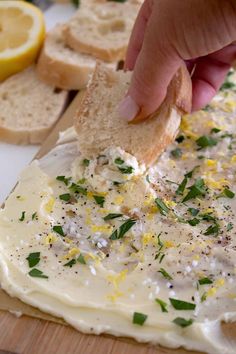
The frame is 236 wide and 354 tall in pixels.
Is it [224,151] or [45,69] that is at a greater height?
[224,151]

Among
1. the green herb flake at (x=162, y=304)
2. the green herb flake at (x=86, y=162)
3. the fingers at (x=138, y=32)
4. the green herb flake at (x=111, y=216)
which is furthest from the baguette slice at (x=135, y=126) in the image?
the green herb flake at (x=162, y=304)

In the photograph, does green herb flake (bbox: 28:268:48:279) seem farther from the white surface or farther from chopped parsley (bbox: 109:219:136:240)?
the white surface

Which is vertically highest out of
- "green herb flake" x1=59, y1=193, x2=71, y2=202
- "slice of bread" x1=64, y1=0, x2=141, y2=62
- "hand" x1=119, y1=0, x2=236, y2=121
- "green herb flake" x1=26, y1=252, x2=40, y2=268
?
"hand" x1=119, y1=0, x2=236, y2=121

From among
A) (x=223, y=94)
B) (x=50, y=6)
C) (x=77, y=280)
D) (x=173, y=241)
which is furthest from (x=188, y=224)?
(x=50, y=6)

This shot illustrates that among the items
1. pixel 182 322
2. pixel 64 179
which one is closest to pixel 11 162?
pixel 64 179

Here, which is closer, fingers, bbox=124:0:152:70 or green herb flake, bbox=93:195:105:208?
green herb flake, bbox=93:195:105:208

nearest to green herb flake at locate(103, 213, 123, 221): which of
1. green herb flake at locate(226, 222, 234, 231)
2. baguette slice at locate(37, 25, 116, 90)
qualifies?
green herb flake at locate(226, 222, 234, 231)

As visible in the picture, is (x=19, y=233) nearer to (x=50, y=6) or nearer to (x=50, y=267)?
(x=50, y=267)
